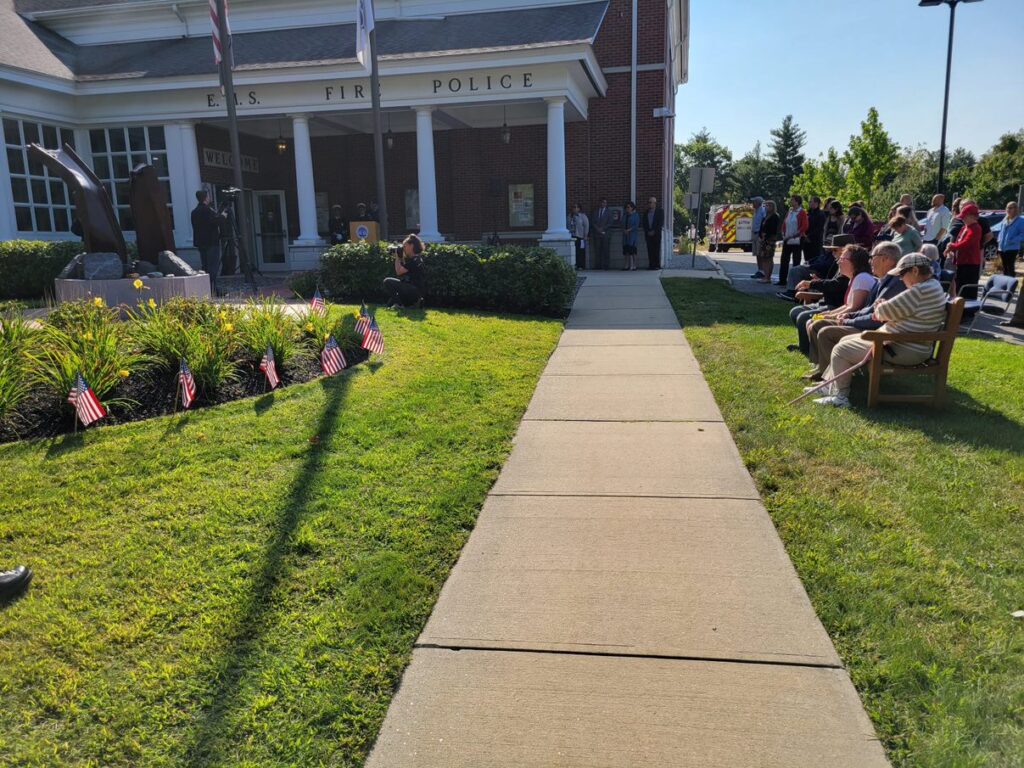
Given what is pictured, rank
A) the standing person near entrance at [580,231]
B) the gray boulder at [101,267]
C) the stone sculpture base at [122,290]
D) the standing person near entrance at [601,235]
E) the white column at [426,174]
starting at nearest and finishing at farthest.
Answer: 1. the stone sculpture base at [122,290]
2. the gray boulder at [101,267]
3. the white column at [426,174]
4. the standing person near entrance at [580,231]
5. the standing person near entrance at [601,235]

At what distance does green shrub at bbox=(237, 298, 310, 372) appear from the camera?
23.9ft

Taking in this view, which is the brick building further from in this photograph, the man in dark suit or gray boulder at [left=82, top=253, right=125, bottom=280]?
gray boulder at [left=82, top=253, right=125, bottom=280]

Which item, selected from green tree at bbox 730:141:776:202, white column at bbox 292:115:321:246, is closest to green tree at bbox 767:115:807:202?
green tree at bbox 730:141:776:202

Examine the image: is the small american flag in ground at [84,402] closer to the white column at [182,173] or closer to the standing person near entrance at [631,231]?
the white column at [182,173]

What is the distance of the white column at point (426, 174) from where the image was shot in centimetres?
1764

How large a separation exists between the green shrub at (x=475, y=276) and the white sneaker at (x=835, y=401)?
5649 millimetres

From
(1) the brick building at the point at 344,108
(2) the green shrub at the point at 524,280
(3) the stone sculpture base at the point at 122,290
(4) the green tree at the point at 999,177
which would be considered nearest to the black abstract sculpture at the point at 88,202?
(3) the stone sculpture base at the point at 122,290

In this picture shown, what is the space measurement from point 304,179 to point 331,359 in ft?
40.6

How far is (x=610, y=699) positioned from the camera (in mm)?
2875

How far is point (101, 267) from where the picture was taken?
11289 mm

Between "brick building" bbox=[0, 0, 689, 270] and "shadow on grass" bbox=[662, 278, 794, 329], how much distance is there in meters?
3.87

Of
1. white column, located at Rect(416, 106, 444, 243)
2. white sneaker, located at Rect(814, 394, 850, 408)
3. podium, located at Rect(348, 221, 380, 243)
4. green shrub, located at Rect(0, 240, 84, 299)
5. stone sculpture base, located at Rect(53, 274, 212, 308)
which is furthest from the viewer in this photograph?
podium, located at Rect(348, 221, 380, 243)

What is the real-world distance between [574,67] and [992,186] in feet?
148

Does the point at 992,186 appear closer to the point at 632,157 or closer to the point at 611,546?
the point at 632,157
